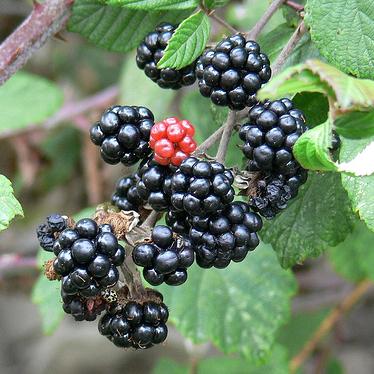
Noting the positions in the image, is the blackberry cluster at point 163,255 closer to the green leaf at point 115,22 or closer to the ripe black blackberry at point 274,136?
the ripe black blackberry at point 274,136

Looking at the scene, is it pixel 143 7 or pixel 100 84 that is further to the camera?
pixel 100 84

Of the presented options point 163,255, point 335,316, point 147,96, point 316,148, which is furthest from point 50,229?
point 335,316

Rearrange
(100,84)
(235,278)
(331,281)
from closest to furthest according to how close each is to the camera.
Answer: (235,278), (331,281), (100,84)

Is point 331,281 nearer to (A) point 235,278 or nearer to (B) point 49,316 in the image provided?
(A) point 235,278

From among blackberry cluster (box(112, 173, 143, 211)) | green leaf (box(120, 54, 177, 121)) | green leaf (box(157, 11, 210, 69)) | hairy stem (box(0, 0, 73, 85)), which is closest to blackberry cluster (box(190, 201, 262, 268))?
blackberry cluster (box(112, 173, 143, 211))

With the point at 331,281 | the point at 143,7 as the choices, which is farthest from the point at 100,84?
the point at 143,7

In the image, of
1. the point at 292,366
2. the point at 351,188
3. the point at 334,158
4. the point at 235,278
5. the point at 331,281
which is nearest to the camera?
the point at 351,188
